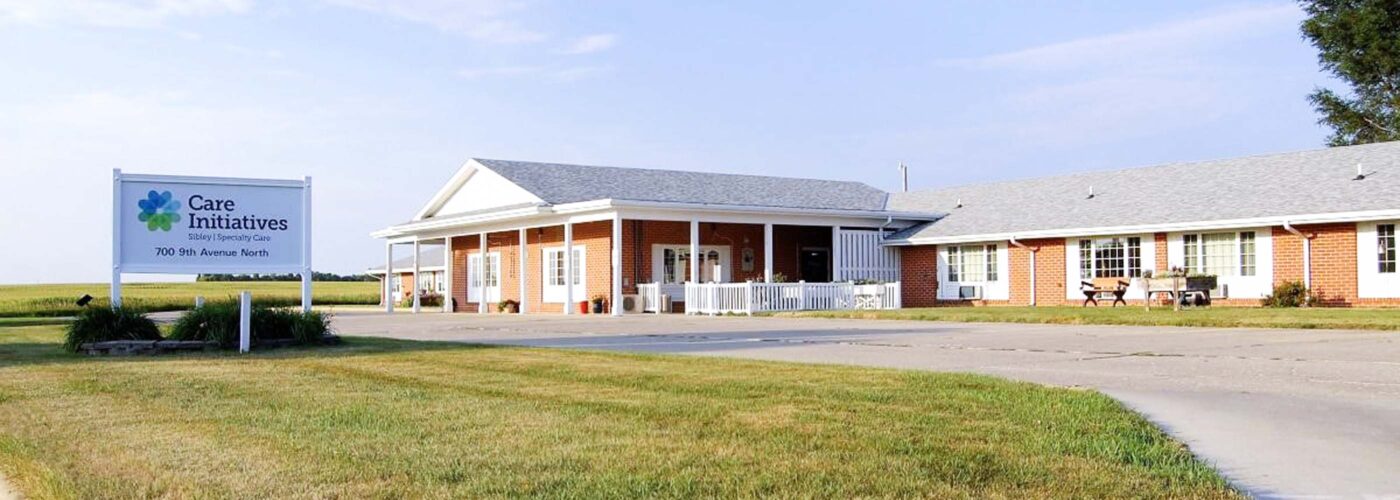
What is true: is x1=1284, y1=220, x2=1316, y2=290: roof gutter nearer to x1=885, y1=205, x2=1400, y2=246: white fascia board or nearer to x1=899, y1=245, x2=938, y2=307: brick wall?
x1=885, y1=205, x2=1400, y2=246: white fascia board

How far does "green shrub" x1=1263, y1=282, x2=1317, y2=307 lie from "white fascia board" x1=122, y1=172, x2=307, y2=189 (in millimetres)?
20035

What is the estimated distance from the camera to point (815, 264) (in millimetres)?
39312

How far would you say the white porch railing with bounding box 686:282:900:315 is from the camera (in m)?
31.1

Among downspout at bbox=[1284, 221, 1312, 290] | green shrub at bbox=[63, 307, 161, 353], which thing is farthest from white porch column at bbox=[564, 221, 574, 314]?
downspout at bbox=[1284, 221, 1312, 290]

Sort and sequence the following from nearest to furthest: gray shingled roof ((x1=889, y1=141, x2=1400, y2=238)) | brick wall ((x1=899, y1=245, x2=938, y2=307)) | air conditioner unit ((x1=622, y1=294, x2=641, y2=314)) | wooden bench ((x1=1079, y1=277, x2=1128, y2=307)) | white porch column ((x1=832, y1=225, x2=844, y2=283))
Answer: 1. gray shingled roof ((x1=889, y1=141, x2=1400, y2=238))
2. wooden bench ((x1=1079, y1=277, x2=1128, y2=307))
3. air conditioner unit ((x1=622, y1=294, x2=641, y2=314))
4. white porch column ((x1=832, y1=225, x2=844, y2=283))
5. brick wall ((x1=899, y1=245, x2=938, y2=307))

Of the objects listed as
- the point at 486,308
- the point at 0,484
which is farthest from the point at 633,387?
the point at 486,308

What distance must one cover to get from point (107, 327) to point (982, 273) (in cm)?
2355

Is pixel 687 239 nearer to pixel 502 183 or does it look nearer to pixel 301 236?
pixel 502 183

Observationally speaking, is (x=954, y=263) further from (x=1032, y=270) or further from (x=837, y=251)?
(x=837, y=251)

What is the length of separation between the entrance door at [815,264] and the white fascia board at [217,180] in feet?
72.4

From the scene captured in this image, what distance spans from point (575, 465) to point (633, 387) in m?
3.94

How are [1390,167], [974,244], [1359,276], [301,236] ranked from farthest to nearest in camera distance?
[974,244]
[1390,167]
[1359,276]
[301,236]

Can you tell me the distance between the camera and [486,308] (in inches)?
1558

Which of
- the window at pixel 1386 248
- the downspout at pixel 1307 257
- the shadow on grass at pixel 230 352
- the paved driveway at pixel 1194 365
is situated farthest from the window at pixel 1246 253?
the shadow on grass at pixel 230 352
